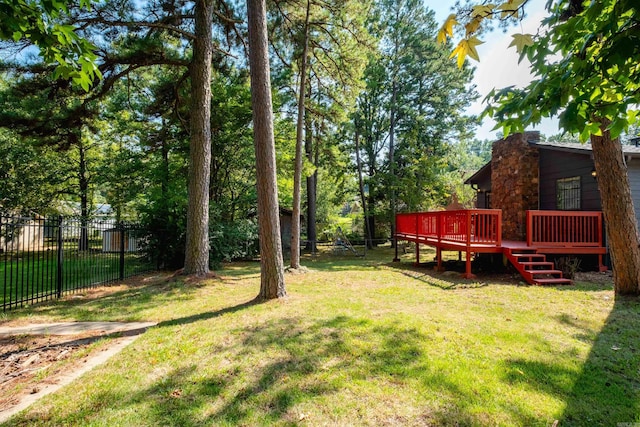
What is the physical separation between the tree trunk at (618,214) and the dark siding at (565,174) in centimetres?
382

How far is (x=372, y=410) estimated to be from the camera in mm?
2398

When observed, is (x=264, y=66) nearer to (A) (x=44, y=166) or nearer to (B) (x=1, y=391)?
(B) (x=1, y=391)

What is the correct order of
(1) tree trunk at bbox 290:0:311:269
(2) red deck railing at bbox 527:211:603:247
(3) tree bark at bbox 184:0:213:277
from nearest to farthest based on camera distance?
(3) tree bark at bbox 184:0:213:277, (2) red deck railing at bbox 527:211:603:247, (1) tree trunk at bbox 290:0:311:269

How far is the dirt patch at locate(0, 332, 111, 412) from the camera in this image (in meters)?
2.81

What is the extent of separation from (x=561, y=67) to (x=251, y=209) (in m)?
14.0

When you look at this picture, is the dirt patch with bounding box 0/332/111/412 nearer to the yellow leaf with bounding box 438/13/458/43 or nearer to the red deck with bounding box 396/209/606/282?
the yellow leaf with bounding box 438/13/458/43

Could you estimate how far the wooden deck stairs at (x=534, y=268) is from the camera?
725 centimetres

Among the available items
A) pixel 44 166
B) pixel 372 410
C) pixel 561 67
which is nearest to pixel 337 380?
pixel 372 410

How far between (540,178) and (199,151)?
11.0 metres

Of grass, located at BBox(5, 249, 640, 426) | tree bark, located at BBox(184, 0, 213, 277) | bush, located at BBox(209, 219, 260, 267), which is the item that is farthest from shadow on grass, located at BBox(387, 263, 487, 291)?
bush, located at BBox(209, 219, 260, 267)

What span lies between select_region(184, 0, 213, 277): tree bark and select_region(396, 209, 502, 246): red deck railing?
6.63 m

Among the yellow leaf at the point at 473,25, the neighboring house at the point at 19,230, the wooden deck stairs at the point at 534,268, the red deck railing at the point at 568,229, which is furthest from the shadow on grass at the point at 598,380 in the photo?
the neighboring house at the point at 19,230

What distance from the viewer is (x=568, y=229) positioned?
8562 millimetres

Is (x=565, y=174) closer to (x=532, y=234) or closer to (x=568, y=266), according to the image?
(x=532, y=234)
